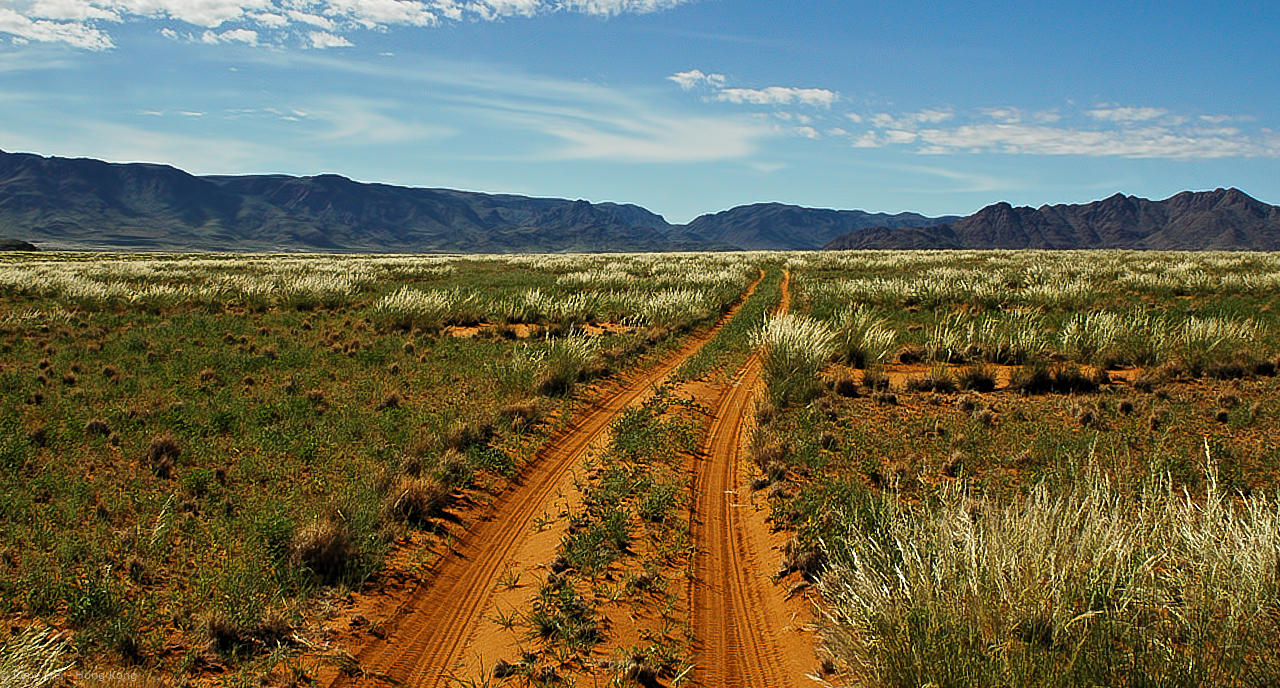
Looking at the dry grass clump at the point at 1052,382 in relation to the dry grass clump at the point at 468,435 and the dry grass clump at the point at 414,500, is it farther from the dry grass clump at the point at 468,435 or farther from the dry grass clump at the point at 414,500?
the dry grass clump at the point at 414,500

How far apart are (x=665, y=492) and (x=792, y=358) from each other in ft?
15.6

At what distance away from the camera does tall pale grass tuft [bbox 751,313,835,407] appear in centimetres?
940

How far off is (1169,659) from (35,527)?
24.3 ft

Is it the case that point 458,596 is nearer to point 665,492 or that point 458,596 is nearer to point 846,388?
point 665,492

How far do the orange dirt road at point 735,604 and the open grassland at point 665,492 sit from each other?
0.34 feet

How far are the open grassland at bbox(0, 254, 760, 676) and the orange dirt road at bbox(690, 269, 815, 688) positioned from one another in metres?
2.20

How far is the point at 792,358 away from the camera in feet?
33.9

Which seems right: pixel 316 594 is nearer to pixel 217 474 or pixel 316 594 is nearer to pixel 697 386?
pixel 217 474

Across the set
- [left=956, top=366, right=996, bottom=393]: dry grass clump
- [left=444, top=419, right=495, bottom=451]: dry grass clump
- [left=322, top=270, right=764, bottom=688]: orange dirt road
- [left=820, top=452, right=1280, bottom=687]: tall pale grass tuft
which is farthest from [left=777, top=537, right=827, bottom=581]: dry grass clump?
[left=956, top=366, right=996, bottom=393]: dry grass clump

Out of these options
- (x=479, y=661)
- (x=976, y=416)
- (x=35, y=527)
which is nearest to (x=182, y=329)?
(x=35, y=527)

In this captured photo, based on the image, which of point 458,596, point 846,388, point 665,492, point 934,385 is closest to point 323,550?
point 458,596

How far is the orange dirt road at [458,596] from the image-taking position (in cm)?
394

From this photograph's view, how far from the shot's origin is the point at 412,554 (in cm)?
531

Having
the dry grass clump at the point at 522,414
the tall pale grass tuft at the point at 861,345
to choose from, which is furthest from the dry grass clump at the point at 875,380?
the dry grass clump at the point at 522,414
